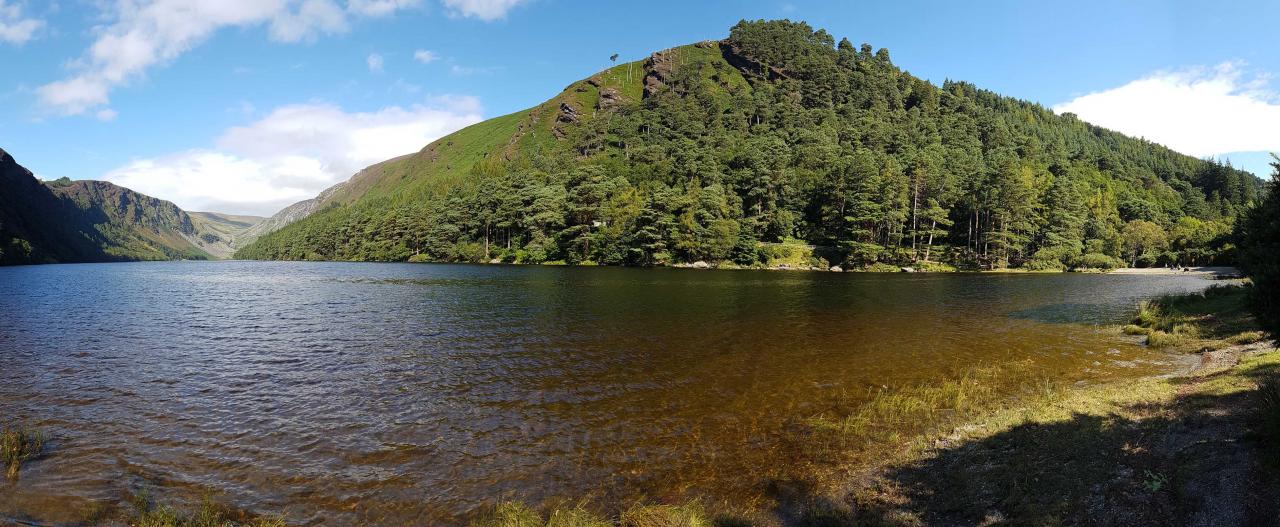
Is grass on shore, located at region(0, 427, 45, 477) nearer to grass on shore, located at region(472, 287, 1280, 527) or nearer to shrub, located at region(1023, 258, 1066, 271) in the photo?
grass on shore, located at region(472, 287, 1280, 527)

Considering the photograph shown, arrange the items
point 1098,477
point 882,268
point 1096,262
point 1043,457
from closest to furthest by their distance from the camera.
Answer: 1. point 1098,477
2. point 1043,457
3. point 882,268
4. point 1096,262

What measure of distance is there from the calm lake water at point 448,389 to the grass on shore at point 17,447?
14.7 inches

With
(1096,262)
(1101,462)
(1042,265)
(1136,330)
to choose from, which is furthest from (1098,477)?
(1096,262)

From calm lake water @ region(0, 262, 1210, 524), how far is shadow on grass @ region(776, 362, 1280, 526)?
3142 millimetres

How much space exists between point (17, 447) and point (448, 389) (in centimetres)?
1127

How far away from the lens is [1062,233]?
120 metres

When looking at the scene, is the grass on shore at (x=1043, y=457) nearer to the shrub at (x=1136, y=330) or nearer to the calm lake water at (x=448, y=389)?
the calm lake water at (x=448, y=389)

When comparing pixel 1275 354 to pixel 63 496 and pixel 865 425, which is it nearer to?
pixel 865 425

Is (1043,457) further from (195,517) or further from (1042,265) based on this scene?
(1042,265)

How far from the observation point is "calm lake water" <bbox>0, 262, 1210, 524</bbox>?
12188mm

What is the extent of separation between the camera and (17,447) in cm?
1337

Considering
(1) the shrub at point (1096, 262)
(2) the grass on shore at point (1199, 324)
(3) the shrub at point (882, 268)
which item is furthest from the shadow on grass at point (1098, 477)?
(1) the shrub at point (1096, 262)

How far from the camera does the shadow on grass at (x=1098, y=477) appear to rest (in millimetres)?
8539

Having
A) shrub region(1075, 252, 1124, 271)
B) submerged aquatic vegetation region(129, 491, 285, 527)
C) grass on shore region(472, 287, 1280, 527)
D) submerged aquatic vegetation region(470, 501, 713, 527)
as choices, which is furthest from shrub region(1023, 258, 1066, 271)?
submerged aquatic vegetation region(129, 491, 285, 527)
